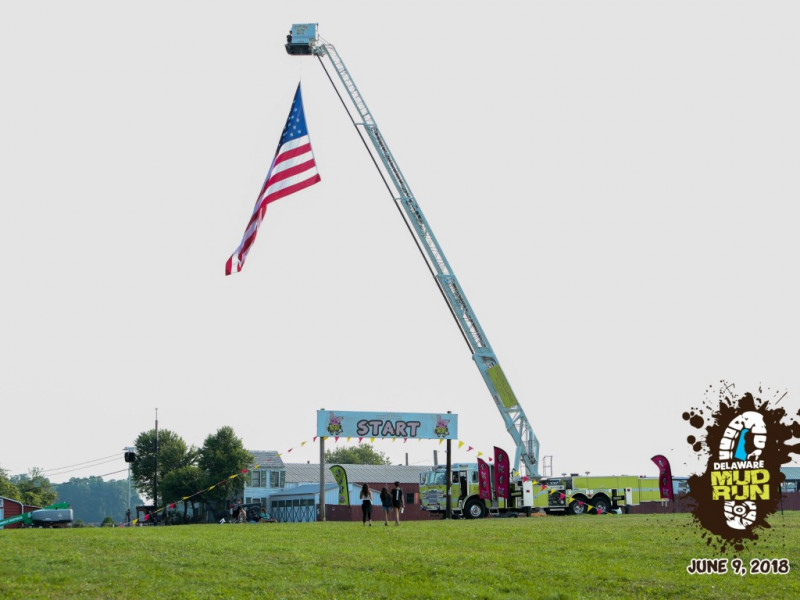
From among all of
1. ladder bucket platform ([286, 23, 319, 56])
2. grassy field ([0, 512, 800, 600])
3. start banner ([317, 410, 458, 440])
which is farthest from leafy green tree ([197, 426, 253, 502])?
grassy field ([0, 512, 800, 600])

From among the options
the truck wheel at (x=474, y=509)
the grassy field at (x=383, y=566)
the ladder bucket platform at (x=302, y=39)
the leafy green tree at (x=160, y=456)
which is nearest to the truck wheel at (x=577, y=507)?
the truck wheel at (x=474, y=509)

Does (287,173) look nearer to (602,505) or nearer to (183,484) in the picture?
(602,505)

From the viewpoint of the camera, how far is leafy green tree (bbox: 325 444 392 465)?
13462 cm

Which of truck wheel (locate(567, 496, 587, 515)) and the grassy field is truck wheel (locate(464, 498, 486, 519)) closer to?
truck wheel (locate(567, 496, 587, 515))

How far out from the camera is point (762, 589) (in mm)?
15453

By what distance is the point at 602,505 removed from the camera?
151ft

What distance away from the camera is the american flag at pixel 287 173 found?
31.2 meters

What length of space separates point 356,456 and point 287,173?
10802 centimetres

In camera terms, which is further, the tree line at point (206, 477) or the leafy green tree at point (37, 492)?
the leafy green tree at point (37, 492)

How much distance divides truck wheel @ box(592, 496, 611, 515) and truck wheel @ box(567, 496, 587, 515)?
70 cm

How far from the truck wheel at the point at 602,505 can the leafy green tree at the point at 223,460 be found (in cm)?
5064

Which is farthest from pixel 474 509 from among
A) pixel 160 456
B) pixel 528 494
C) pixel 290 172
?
pixel 160 456

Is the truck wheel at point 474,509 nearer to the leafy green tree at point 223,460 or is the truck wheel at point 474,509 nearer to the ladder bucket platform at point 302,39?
the ladder bucket platform at point 302,39

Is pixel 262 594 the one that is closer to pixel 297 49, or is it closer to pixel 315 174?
pixel 315 174
